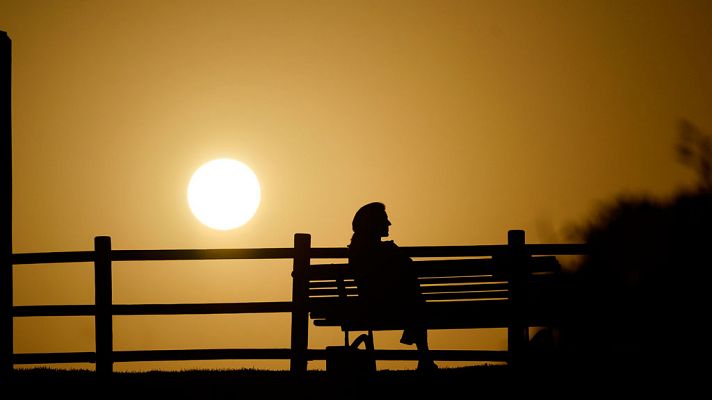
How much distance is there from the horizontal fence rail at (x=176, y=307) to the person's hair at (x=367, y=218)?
100cm

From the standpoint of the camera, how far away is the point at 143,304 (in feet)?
27.0

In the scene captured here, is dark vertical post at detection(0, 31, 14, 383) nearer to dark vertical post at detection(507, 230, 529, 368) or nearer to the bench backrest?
the bench backrest

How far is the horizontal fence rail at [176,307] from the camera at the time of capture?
26.6 ft

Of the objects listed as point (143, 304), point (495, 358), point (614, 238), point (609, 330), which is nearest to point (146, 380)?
point (143, 304)

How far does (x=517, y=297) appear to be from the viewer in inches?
252

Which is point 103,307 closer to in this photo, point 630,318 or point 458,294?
point 458,294

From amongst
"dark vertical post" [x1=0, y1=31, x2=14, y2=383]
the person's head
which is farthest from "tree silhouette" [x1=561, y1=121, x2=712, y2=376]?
"dark vertical post" [x1=0, y1=31, x2=14, y2=383]

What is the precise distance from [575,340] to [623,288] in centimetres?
150

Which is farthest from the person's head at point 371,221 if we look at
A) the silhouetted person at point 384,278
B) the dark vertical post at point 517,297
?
the dark vertical post at point 517,297

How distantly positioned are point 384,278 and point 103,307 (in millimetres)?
3107

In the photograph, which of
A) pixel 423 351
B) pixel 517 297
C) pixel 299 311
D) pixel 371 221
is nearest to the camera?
pixel 517 297

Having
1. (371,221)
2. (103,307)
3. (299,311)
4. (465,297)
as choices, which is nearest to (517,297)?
(465,297)

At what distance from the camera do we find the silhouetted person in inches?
241

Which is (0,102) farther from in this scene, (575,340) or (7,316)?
(575,340)
